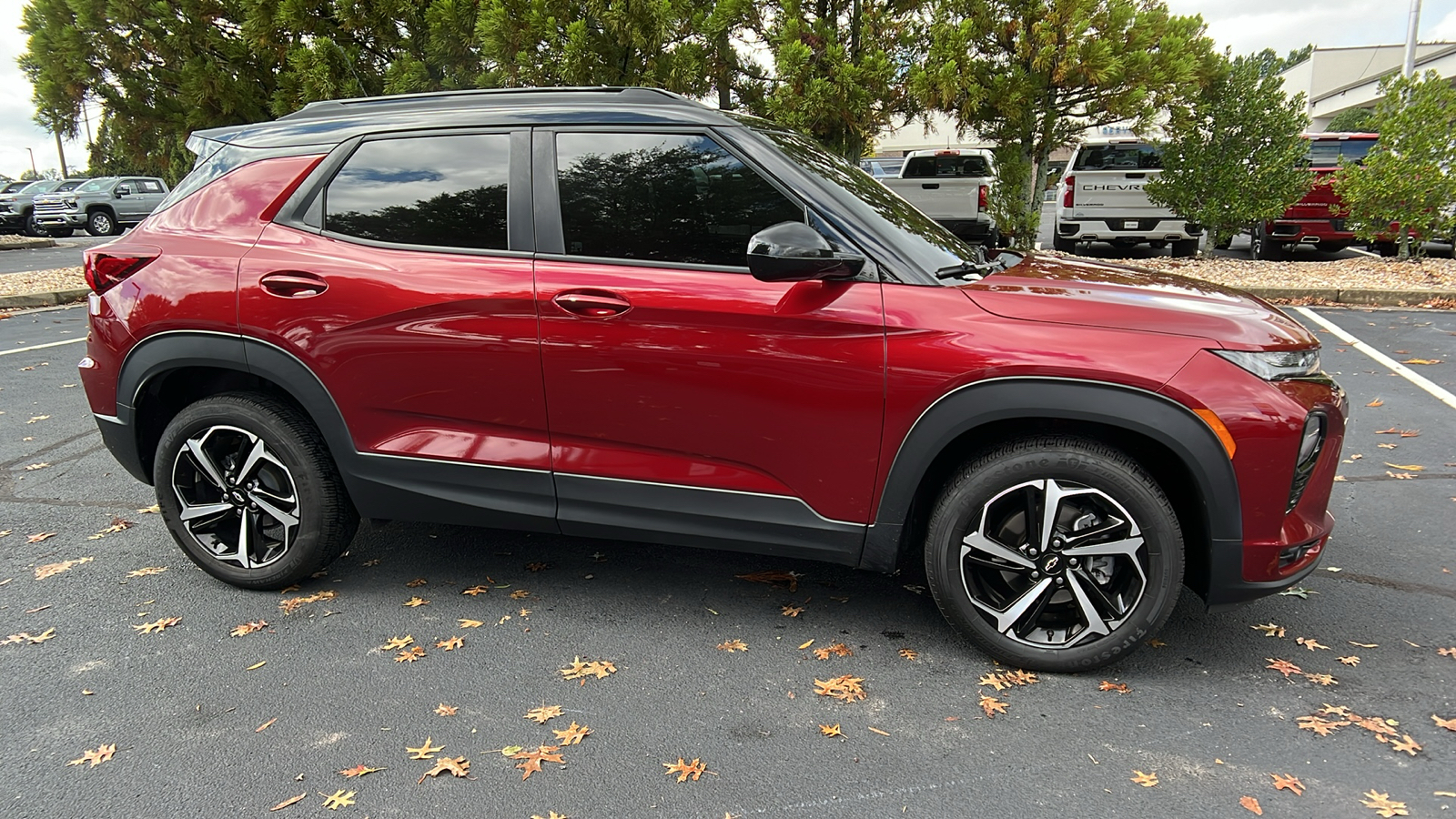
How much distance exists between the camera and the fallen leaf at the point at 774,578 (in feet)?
12.0

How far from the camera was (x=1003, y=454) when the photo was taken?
9.35ft

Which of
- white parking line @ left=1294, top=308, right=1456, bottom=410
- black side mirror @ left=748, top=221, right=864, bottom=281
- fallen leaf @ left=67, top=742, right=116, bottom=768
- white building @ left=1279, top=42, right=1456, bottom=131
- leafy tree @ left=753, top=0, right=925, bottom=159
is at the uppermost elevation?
white building @ left=1279, top=42, right=1456, bottom=131

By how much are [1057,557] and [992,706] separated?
0.49m

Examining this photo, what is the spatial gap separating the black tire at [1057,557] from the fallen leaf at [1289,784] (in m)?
0.52

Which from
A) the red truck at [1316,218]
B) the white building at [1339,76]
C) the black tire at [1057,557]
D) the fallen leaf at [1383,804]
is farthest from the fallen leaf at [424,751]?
the white building at [1339,76]

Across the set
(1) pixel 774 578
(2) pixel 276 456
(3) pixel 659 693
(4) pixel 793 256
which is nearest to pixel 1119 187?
(1) pixel 774 578

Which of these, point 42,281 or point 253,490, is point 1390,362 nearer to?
point 253,490

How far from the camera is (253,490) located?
3529 millimetres

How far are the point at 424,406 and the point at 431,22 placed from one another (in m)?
7.53

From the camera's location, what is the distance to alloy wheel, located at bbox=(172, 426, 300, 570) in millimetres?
3494

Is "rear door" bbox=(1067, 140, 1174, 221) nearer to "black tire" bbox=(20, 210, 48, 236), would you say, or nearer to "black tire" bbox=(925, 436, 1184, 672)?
"black tire" bbox=(925, 436, 1184, 672)

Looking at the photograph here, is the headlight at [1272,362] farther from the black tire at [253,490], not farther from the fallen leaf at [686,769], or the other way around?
the black tire at [253,490]

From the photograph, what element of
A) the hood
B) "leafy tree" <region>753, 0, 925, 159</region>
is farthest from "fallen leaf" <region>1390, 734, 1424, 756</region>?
"leafy tree" <region>753, 0, 925, 159</region>

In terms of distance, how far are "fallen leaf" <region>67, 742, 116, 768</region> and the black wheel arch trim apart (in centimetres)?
241
